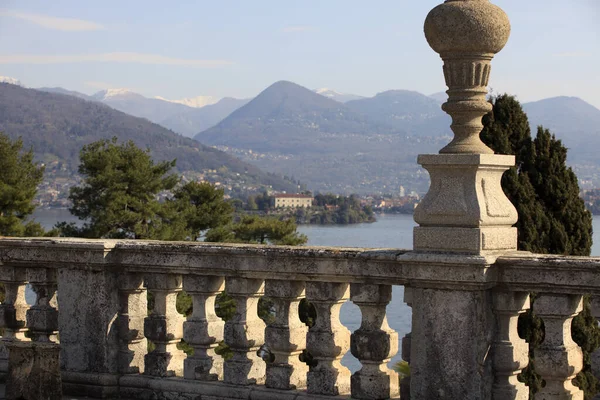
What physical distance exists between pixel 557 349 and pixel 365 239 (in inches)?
3950

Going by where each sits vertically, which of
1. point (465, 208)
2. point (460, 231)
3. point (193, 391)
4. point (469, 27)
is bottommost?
point (193, 391)

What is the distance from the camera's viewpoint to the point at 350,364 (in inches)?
1767

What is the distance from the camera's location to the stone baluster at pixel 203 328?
23.4 ft

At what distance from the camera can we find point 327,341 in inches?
259

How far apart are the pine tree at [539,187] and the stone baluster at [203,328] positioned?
15180 mm

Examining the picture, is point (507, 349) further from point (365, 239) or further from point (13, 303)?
point (365, 239)

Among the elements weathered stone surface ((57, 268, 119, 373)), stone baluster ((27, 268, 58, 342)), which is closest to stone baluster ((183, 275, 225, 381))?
weathered stone surface ((57, 268, 119, 373))

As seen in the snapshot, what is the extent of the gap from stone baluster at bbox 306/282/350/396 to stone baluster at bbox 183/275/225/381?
842mm

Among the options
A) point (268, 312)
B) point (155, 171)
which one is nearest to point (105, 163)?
point (155, 171)

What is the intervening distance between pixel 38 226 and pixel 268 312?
623 inches

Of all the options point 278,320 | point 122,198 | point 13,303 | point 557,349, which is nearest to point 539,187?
point 13,303

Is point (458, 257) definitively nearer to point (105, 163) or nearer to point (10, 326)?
point (10, 326)

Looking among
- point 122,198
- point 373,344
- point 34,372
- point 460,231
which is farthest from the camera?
point 122,198

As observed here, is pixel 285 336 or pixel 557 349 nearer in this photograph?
pixel 557 349
